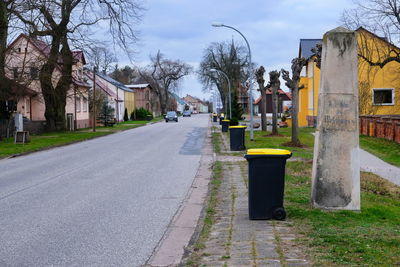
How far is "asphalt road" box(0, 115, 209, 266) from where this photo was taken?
6.08 m

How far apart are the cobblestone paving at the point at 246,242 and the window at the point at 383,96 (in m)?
36.3

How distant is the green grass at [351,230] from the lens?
517cm

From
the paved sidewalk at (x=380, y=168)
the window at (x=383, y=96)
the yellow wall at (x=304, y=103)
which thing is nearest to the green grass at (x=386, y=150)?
the paved sidewalk at (x=380, y=168)

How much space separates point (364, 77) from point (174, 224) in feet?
124

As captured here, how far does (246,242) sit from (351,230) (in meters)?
1.38

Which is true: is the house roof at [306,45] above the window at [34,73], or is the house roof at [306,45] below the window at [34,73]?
above

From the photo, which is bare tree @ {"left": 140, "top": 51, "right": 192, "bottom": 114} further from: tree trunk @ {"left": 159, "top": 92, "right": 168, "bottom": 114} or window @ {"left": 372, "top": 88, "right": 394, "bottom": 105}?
window @ {"left": 372, "top": 88, "right": 394, "bottom": 105}

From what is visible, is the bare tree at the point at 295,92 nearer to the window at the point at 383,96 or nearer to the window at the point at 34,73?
the window at the point at 34,73

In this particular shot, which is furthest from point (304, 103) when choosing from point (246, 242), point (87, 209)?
point (246, 242)

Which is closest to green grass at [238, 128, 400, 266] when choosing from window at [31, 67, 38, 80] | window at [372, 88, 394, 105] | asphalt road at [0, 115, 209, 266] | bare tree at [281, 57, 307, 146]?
asphalt road at [0, 115, 209, 266]

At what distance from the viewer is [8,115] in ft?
105

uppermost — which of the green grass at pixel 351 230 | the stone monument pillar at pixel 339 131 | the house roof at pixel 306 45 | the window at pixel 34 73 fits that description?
the house roof at pixel 306 45

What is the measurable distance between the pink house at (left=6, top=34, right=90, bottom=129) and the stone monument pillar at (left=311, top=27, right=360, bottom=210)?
24.6 meters

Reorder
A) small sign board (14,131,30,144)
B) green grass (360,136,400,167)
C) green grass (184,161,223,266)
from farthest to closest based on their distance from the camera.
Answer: small sign board (14,131,30,144) → green grass (360,136,400,167) → green grass (184,161,223,266)
